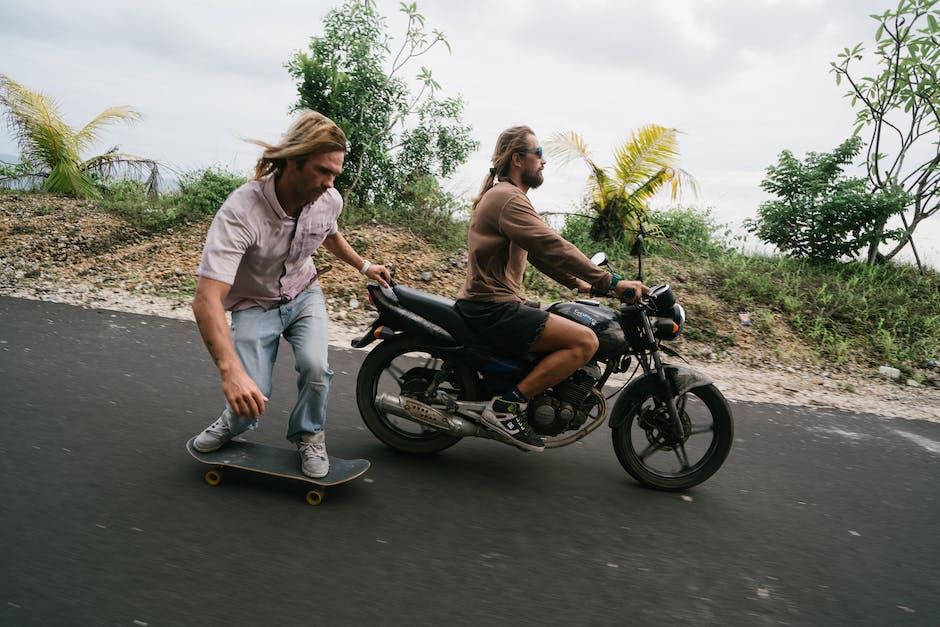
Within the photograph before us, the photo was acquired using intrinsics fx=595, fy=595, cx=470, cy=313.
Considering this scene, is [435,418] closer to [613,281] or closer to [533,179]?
[613,281]

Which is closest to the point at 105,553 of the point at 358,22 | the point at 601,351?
the point at 601,351

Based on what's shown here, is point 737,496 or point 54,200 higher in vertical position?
point 54,200

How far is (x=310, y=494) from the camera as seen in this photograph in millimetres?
3244

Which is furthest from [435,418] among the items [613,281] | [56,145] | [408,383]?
[56,145]

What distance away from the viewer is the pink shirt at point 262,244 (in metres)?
2.87

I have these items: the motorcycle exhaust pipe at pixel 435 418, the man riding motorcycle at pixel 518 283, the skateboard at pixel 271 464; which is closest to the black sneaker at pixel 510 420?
the man riding motorcycle at pixel 518 283

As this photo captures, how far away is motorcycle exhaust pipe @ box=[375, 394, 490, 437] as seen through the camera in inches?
151

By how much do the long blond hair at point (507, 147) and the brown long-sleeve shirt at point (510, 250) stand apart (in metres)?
0.12

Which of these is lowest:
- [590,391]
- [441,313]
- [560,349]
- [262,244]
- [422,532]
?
[422,532]

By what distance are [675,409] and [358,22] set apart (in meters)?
9.51

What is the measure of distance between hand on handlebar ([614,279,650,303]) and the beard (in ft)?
2.76

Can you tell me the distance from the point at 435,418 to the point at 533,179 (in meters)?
1.68

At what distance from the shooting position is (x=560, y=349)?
372 cm

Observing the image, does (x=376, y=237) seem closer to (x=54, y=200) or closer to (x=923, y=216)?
(x=54, y=200)
